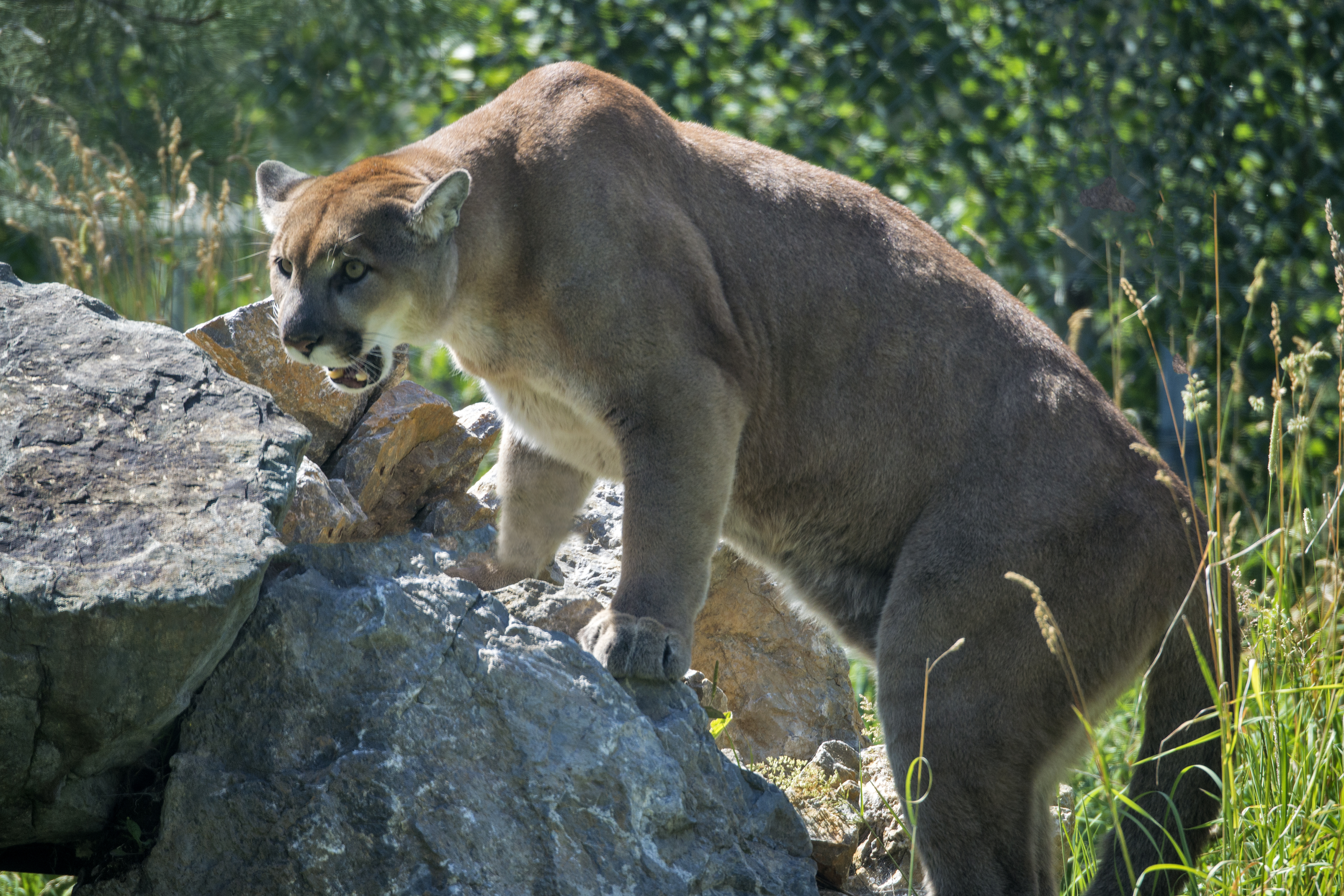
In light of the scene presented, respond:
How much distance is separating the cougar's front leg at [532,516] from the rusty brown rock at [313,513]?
69 centimetres

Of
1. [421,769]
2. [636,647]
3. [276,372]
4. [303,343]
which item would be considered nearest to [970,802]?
[636,647]

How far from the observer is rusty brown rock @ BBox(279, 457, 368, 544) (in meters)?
3.20

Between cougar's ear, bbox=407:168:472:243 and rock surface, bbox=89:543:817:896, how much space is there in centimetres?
104

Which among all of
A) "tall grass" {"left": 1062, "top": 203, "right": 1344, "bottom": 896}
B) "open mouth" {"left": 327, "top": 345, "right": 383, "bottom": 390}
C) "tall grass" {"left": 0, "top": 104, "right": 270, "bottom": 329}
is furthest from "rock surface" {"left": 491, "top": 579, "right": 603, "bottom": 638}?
"tall grass" {"left": 0, "top": 104, "right": 270, "bottom": 329}

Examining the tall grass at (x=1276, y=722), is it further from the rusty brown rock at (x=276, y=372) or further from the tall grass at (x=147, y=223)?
the tall grass at (x=147, y=223)

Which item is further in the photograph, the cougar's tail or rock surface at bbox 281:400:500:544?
rock surface at bbox 281:400:500:544

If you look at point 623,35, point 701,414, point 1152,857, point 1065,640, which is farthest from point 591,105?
point 623,35

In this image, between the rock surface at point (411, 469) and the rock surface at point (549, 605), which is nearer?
the rock surface at point (549, 605)

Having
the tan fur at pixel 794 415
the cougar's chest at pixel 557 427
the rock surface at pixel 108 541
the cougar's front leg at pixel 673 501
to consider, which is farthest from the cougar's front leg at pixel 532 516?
the rock surface at pixel 108 541

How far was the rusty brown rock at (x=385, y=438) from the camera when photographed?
3.73 m

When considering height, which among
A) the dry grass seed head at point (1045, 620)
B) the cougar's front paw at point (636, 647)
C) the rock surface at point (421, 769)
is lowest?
the cougar's front paw at point (636, 647)

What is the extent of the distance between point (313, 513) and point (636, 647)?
2.87ft

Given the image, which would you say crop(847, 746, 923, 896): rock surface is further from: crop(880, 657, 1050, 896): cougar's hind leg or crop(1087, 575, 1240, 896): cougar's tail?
crop(1087, 575, 1240, 896): cougar's tail

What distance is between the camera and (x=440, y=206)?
137 inches
